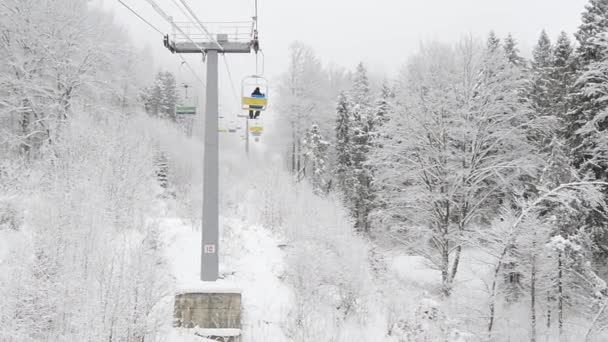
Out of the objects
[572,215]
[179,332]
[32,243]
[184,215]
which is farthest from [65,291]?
[572,215]

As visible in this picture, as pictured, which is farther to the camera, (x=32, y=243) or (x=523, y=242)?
(x=523, y=242)

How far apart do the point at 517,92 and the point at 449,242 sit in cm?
665

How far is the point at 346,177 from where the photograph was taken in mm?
26438

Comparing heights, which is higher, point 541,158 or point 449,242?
point 541,158

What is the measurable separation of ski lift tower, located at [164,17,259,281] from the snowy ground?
0.86 meters

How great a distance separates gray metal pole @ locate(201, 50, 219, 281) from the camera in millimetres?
9414

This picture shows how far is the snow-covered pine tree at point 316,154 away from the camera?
25.4 m

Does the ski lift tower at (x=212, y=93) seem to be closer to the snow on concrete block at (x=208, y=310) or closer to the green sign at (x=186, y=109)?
the snow on concrete block at (x=208, y=310)

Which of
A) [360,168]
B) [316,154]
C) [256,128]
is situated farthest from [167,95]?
[256,128]

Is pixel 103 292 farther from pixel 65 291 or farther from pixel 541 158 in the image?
pixel 541 158

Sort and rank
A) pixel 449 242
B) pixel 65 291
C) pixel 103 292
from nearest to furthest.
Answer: pixel 103 292 → pixel 65 291 → pixel 449 242

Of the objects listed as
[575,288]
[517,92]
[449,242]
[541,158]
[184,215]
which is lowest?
[575,288]

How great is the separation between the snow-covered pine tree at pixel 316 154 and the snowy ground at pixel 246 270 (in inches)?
413

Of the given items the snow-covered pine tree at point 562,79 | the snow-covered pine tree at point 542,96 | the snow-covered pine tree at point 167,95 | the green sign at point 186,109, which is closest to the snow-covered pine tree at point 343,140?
the snow-covered pine tree at point 542,96
